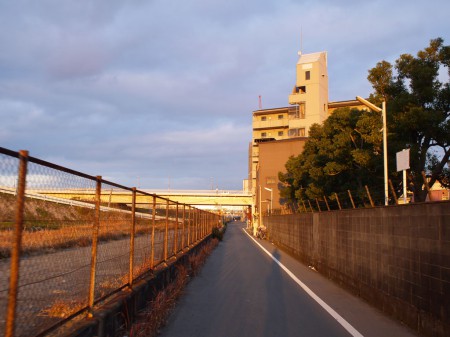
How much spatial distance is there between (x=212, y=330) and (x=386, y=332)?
2.85 meters

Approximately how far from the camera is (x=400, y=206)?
8609 millimetres

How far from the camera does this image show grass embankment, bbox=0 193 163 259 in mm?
3730

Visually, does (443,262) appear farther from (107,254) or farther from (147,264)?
(147,264)

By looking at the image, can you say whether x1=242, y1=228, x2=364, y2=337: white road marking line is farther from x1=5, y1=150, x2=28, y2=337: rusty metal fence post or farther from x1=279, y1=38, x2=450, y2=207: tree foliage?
x1=279, y1=38, x2=450, y2=207: tree foliage

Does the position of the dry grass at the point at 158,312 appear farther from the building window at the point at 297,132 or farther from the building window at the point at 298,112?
the building window at the point at 297,132

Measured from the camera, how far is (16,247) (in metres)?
3.70

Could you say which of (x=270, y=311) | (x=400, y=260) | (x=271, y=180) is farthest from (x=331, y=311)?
(x=271, y=180)

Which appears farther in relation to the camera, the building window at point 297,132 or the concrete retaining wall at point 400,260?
the building window at point 297,132

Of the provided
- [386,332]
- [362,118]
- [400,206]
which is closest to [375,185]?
[362,118]

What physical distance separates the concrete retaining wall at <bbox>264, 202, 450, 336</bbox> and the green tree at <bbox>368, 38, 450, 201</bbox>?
701 cm

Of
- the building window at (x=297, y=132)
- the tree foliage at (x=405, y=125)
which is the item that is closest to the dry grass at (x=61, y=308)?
the tree foliage at (x=405, y=125)

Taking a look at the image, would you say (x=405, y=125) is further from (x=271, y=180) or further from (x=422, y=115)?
(x=271, y=180)

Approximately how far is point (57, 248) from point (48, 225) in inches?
17.2

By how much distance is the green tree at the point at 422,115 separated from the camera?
1870 cm
